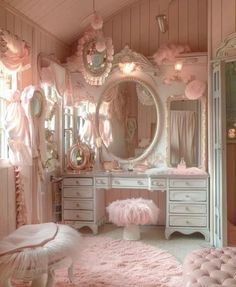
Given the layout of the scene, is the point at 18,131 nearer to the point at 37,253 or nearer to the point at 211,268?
the point at 37,253

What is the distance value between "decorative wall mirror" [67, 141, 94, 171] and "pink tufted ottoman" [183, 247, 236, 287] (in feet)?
8.17

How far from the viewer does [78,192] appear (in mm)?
4648

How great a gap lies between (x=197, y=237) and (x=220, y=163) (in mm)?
1091

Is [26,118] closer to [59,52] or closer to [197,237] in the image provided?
[59,52]

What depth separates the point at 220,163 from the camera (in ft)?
13.1

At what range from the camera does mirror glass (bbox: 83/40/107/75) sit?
12.3 feet

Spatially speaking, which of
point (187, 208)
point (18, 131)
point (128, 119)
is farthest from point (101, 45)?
point (187, 208)

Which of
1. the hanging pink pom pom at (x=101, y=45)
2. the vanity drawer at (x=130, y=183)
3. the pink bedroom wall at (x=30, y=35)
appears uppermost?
the pink bedroom wall at (x=30, y=35)

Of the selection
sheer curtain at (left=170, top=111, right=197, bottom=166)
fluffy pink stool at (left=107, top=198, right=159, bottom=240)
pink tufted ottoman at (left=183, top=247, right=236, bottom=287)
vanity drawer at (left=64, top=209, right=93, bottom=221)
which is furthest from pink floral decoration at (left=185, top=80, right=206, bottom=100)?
pink tufted ottoman at (left=183, top=247, right=236, bottom=287)

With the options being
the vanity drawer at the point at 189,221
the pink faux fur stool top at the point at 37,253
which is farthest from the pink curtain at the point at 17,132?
the vanity drawer at the point at 189,221

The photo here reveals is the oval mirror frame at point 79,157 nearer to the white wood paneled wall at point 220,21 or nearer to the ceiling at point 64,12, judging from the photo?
the ceiling at point 64,12

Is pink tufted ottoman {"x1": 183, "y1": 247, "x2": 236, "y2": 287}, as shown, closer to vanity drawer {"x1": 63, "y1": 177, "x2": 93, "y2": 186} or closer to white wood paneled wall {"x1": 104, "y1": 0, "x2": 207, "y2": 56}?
vanity drawer {"x1": 63, "y1": 177, "x2": 93, "y2": 186}

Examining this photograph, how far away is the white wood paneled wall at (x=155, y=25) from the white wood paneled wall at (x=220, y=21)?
75 centimetres

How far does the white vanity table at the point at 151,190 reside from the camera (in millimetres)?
4355
